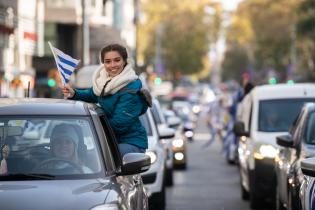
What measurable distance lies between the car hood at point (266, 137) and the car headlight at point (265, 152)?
0.11 m

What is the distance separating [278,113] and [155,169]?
2.63 metres

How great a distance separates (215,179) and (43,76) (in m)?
34.6

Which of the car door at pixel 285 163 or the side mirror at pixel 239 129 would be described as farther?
the side mirror at pixel 239 129

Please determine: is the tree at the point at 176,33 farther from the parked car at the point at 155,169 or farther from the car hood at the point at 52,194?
the car hood at the point at 52,194

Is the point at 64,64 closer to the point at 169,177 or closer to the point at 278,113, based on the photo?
the point at 278,113

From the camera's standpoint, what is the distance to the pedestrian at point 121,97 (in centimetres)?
903

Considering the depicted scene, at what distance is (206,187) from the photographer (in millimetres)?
18625

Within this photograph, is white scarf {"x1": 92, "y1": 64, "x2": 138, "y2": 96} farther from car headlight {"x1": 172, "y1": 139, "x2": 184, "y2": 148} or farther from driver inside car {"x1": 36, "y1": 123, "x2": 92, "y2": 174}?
car headlight {"x1": 172, "y1": 139, "x2": 184, "y2": 148}

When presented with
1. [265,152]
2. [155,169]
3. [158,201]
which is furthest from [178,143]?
[155,169]

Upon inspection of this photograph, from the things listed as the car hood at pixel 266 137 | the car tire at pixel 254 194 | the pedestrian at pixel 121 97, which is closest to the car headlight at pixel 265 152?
the car hood at pixel 266 137

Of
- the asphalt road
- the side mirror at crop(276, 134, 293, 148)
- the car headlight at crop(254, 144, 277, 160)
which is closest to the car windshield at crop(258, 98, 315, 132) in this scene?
the car headlight at crop(254, 144, 277, 160)

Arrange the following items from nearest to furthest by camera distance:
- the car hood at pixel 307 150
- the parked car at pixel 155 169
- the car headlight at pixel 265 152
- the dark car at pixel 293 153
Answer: the dark car at pixel 293 153 < the car hood at pixel 307 150 < the parked car at pixel 155 169 < the car headlight at pixel 265 152

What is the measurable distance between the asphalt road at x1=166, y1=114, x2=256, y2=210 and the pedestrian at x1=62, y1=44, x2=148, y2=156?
5.65 meters

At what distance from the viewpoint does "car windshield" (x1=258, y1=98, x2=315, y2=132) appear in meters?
15.2
